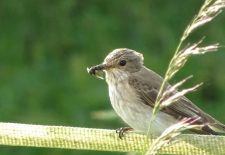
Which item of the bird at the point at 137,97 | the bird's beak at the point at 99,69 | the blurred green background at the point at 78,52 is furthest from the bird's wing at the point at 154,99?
the blurred green background at the point at 78,52

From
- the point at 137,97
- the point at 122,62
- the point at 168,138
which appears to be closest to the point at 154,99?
the point at 137,97

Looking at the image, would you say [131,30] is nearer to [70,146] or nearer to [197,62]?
[197,62]

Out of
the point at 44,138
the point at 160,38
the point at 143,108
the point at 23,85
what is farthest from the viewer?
the point at 160,38

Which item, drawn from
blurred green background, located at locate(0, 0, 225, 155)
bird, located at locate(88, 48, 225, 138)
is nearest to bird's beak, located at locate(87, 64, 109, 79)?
bird, located at locate(88, 48, 225, 138)

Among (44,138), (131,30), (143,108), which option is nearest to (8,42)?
(131,30)

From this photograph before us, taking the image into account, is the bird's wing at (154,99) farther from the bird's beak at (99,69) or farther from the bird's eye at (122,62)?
the bird's beak at (99,69)

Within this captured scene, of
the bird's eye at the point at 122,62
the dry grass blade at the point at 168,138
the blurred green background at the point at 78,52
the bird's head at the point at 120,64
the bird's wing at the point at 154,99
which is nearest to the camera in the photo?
the dry grass blade at the point at 168,138
